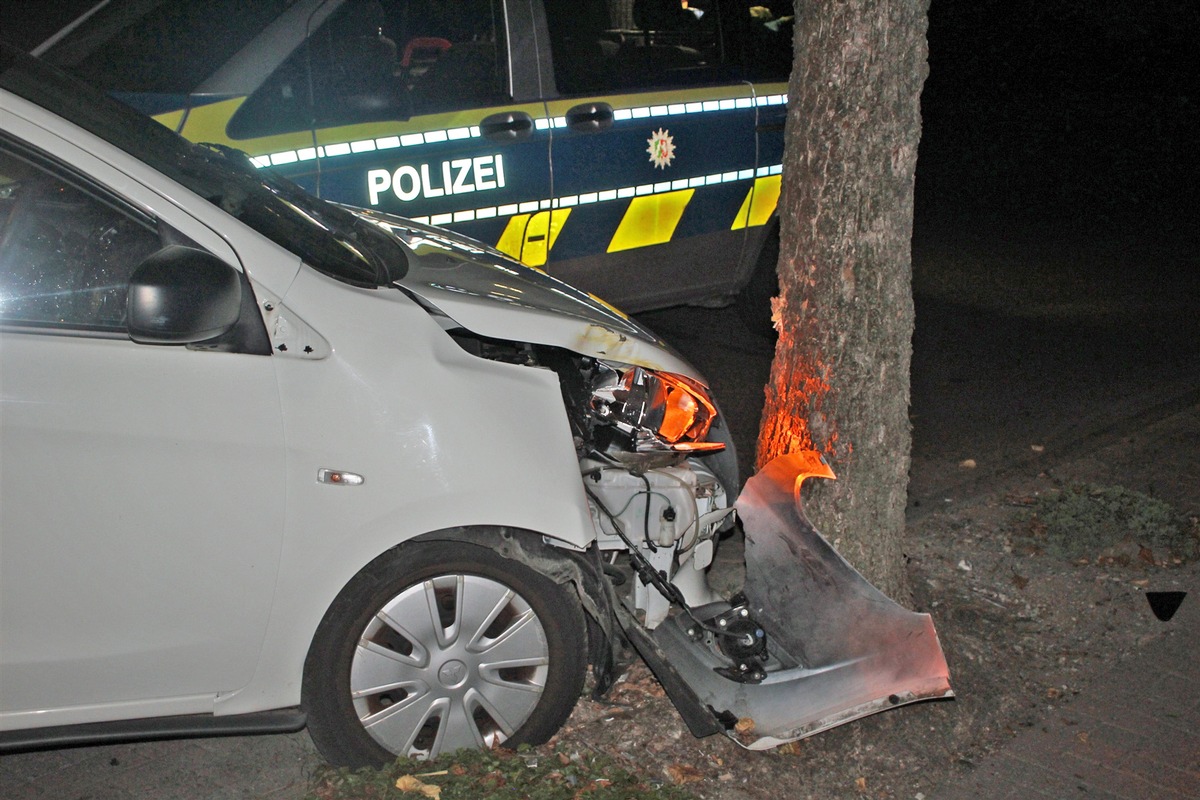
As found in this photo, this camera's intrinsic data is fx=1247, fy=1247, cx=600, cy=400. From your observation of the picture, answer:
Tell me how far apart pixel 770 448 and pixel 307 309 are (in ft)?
5.25

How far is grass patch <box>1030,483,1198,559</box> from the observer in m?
4.68

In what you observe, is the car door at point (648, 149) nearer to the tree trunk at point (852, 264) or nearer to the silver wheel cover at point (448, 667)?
the tree trunk at point (852, 264)

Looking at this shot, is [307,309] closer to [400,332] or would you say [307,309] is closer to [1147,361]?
[400,332]

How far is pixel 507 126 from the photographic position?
544cm

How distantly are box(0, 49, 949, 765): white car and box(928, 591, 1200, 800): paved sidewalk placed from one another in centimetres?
37

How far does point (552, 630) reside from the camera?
3131 mm

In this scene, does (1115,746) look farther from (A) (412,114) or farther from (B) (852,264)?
(A) (412,114)

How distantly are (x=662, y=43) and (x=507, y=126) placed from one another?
1082 mm

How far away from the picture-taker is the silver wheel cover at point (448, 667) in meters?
3.01

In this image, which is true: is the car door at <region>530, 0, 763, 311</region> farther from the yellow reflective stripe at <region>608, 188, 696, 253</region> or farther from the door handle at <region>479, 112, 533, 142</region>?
the door handle at <region>479, 112, 533, 142</region>

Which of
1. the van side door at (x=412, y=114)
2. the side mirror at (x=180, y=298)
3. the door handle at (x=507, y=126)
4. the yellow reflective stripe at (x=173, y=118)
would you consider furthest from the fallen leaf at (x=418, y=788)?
the door handle at (x=507, y=126)

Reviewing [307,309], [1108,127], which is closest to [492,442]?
[307,309]

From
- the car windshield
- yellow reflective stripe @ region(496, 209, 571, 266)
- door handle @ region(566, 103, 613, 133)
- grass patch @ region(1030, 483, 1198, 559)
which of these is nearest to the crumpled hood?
the car windshield

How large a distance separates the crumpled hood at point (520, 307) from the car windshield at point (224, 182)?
11 centimetres
